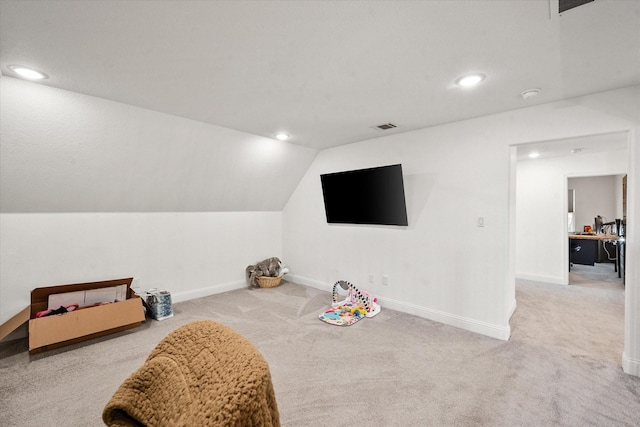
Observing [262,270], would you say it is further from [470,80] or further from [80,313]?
[470,80]

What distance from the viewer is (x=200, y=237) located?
4.47m

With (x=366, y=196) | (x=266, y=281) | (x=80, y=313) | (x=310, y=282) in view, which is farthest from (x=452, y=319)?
(x=80, y=313)

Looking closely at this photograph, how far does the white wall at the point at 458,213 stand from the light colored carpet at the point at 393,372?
0.33 m

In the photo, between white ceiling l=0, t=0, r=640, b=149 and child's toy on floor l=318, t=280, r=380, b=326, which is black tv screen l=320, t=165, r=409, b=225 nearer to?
child's toy on floor l=318, t=280, r=380, b=326

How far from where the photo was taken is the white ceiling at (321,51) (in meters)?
1.51

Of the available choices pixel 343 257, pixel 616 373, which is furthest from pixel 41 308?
pixel 616 373

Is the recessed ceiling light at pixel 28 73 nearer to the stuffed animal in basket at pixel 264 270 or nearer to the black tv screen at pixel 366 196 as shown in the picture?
the black tv screen at pixel 366 196

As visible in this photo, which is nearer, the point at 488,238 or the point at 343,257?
the point at 488,238

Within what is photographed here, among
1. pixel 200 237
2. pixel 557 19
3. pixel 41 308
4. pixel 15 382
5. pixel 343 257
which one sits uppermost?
pixel 557 19

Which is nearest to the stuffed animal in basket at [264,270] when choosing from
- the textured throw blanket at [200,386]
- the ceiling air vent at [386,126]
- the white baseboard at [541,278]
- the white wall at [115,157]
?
the white wall at [115,157]

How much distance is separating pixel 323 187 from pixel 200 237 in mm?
1983

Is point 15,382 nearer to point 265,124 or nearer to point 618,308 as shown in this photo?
point 265,124

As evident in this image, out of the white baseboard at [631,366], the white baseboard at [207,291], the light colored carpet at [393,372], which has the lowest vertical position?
the light colored carpet at [393,372]

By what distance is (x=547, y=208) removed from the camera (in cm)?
526
